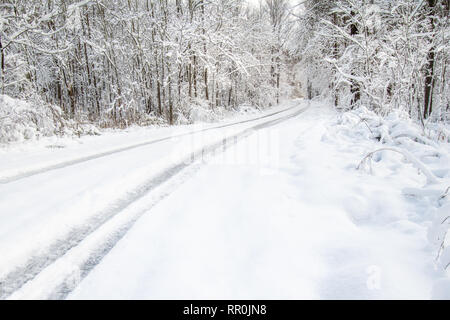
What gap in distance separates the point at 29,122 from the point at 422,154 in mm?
9308

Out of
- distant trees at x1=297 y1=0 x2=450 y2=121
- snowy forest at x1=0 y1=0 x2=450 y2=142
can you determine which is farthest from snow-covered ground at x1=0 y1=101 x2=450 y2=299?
snowy forest at x1=0 y1=0 x2=450 y2=142

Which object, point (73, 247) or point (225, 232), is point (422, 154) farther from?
point (73, 247)

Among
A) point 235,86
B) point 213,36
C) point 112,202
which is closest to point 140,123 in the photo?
point 213,36

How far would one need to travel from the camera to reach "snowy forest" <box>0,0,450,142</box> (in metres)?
7.36

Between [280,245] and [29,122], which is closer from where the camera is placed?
[280,245]

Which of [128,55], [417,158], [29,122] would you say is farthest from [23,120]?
[128,55]

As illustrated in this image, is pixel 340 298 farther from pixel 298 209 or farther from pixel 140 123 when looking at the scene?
pixel 140 123

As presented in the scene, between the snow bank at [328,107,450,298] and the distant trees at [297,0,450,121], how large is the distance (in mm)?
1018

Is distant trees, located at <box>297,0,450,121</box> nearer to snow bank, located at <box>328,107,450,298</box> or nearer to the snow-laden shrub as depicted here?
snow bank, located at <box>328,107,450,298</box>

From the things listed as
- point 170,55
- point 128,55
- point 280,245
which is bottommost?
point 280,245

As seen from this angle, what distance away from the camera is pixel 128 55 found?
52.3ft

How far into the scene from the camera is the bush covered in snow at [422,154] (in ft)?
6.41

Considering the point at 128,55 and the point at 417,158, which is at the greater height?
the point at 128,55

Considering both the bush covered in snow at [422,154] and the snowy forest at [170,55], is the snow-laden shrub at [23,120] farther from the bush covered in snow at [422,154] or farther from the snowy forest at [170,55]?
the bush covered in snow at [422,154]
